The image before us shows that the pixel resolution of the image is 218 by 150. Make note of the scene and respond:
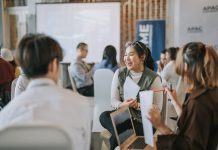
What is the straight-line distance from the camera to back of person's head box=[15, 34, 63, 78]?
4.32 ft

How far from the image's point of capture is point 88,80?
5.09 metres

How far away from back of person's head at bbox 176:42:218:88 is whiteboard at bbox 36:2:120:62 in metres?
5.04

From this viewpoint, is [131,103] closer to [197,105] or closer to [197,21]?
[197,105]

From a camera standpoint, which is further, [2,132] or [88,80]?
[88,80]

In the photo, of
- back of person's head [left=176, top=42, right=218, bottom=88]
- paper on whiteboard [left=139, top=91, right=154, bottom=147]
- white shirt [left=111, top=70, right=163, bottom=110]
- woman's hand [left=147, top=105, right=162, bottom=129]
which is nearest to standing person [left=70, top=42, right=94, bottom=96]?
white shirt [left=111, top=70, right=163, bottom=110]

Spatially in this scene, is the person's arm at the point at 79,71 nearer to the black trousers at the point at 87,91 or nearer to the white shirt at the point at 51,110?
the black trousers at the point at 87,91

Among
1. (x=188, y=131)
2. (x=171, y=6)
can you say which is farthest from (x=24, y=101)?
(x=171, y=6)

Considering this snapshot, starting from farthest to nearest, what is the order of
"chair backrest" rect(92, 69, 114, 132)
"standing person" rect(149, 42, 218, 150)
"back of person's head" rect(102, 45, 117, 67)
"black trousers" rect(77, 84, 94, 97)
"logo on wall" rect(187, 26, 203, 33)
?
"logo on wall" rect(187, 26, 203, 33), "black trousers" rect(77, 84, 94, 97), "back of person's head" rect(102, 45, 117, 67), "chair backrest" rect(92, 69, 114, 132), "standing person" rect(149, 42, 218, 150)

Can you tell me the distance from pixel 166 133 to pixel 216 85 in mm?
369

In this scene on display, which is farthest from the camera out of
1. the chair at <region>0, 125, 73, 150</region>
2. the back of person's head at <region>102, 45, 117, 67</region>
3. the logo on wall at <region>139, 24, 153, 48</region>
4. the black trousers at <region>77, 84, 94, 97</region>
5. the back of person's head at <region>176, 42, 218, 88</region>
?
the logo on wall at <region>139, 24, 153, 48</region>

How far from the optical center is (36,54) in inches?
51.6

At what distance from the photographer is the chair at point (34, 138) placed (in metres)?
1.09

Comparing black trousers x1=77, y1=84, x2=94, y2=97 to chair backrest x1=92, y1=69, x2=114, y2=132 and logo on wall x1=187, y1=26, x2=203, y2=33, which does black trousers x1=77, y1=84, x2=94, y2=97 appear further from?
logo on wall x1=187, y1=26, x2=203, y2=33

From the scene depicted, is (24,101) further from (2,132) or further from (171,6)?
(171,6)
